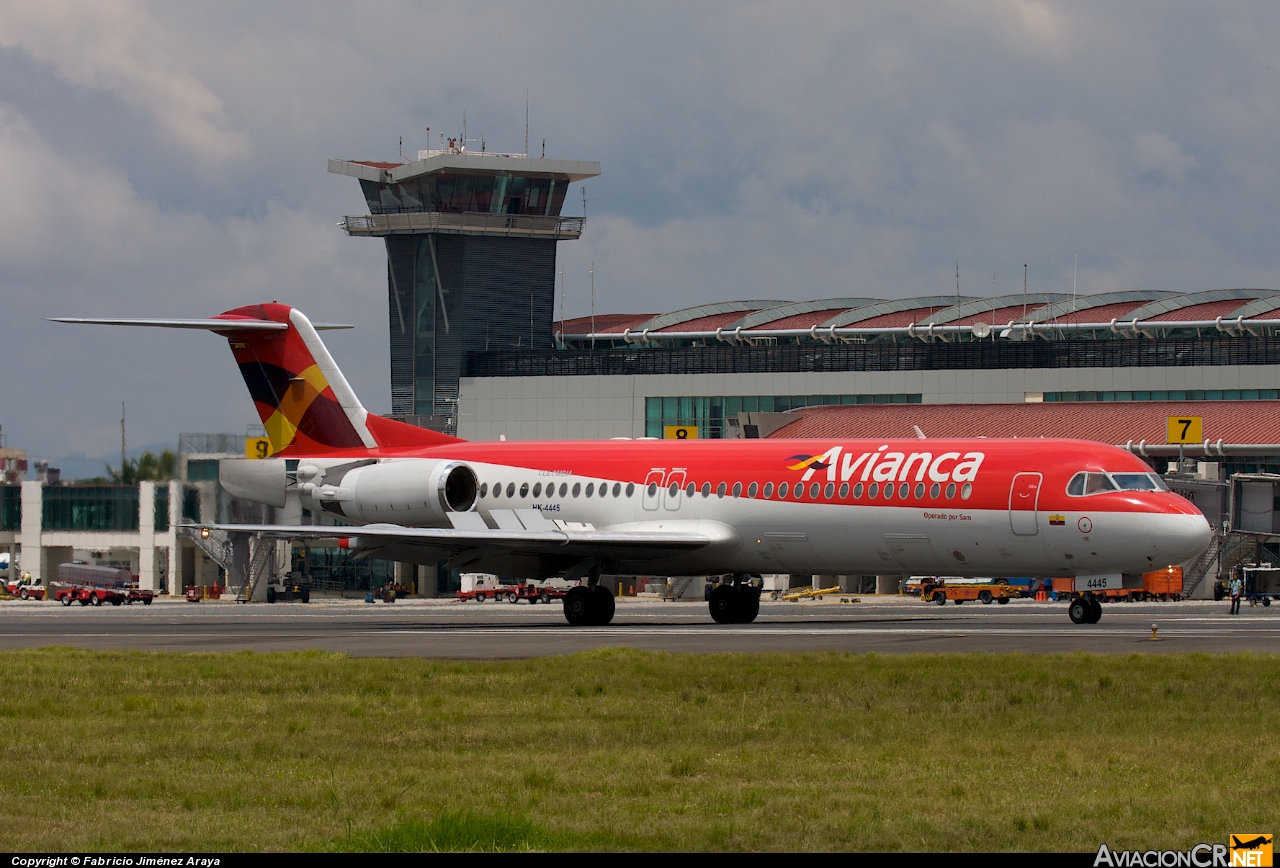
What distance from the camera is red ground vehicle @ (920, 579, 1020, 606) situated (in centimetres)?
6906

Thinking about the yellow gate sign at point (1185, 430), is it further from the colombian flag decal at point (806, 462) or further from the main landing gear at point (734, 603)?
the colombian flag decal at point (806, 462)

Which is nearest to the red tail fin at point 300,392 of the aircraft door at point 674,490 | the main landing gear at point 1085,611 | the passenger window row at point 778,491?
the passenger window row at point 778,491

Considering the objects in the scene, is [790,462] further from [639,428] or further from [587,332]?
[587,332]

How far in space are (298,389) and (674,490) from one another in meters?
12.1

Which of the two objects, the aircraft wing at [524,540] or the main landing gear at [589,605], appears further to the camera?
the main landing gear at [589,605]

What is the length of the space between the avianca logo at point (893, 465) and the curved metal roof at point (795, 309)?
263 ft

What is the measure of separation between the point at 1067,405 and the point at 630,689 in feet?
224

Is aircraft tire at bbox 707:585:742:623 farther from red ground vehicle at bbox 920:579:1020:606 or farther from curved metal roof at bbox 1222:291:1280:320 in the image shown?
curved metal roof at bbox 1222:291:1280:320

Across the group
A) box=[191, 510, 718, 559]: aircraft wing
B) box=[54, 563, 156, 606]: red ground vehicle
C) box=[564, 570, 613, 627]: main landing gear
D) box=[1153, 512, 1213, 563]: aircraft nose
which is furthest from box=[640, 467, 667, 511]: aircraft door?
box=[54, 563, 156, 606]: red ground vehicle

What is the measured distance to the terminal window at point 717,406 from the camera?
100 m

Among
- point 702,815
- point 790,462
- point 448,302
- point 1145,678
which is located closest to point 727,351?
point 448,302

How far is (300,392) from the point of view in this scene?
44.9 m

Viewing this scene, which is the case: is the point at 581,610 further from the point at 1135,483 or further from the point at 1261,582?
the point at 1261,582

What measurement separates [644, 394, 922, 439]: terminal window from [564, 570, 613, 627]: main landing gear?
6076 centimetres
